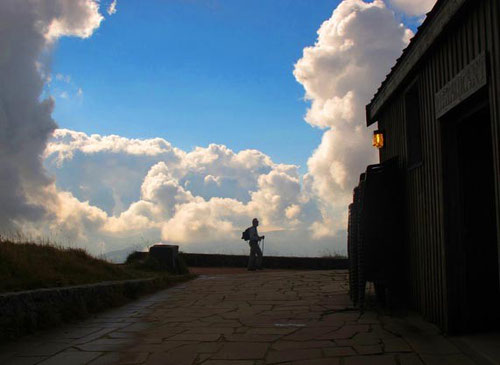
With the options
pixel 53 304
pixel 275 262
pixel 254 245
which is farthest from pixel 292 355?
pixel 275 262

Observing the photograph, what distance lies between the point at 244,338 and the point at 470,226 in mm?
2897

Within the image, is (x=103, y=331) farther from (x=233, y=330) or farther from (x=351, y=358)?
(x=351, y=358)

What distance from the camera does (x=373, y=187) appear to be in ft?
26.2

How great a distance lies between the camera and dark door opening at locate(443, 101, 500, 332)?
5.83 meters

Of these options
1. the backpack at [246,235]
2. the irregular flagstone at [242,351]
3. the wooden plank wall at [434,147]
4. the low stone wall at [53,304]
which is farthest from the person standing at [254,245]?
the irregular flagstone at [242,351]

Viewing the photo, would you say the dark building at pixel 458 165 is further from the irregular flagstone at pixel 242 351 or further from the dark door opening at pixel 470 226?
the irregular flagstone at pixel 242 351

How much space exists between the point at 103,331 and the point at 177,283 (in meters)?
7.03

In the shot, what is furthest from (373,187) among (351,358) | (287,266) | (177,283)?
(287,266)

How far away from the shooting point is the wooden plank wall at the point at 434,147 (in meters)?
4.50

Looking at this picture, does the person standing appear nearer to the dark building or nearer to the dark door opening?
the dark building

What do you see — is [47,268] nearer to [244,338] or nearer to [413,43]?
[244,338]

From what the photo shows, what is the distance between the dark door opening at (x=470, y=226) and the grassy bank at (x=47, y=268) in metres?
5.82

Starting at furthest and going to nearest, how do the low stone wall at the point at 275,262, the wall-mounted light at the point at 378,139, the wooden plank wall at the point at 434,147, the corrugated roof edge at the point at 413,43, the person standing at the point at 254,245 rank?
the low stone wall at the point at 275,262, the person standing at the point at 254,245, the wall-mounted light at the point at 378,139, the corrugated roof edge at the point at 413,43, the wooden plank wall at the point at 434,147

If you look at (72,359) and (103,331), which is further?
(103,331)
